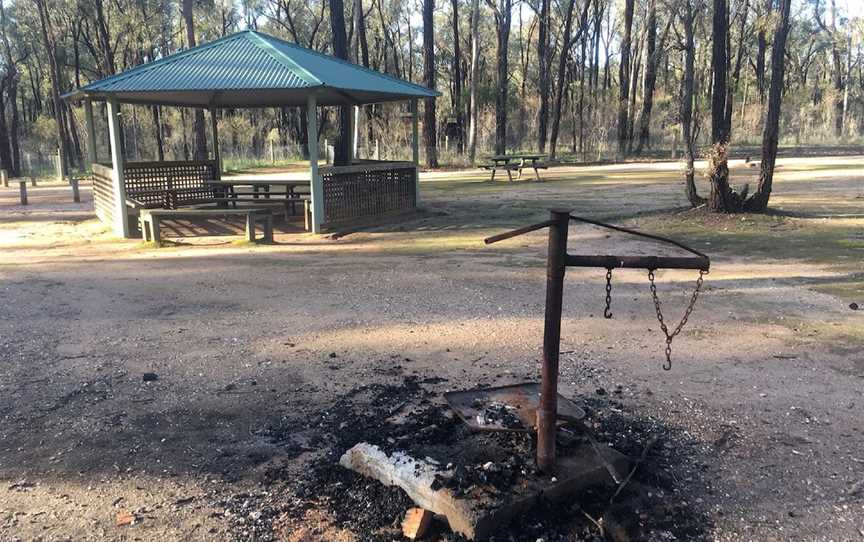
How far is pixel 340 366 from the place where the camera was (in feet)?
→ 15.3

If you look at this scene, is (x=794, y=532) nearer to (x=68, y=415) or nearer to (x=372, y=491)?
(x=372, y=491)

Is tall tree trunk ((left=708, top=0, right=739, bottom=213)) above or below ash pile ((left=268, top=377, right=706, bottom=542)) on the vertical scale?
above

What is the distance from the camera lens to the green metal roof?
10.7m

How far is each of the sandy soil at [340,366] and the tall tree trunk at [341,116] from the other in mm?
8077

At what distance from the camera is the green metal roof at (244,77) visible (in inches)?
422

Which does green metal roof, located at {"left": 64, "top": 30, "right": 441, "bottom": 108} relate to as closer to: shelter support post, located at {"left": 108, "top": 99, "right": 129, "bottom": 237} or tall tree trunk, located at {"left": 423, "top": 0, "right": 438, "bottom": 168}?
shelter support post, located at {"left": 108, "top": 99, "right": 129, "bottom": 237}

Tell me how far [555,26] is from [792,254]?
44.8 meters

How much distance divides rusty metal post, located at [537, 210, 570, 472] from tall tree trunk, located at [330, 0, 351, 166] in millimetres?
14016

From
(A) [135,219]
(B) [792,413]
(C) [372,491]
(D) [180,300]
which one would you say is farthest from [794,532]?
(A) [135,219]

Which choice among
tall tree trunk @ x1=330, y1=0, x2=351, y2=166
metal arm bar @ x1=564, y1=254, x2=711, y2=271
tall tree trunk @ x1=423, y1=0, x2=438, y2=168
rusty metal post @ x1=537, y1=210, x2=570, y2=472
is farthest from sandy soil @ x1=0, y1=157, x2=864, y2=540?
tall tree trunk @ x1=423, y1=0, x2=438, y2=168

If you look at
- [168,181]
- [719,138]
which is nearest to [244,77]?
[168,181]

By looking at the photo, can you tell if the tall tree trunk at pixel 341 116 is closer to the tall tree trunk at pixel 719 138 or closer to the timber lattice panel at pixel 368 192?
the timber lattice panel at pixel 368 192

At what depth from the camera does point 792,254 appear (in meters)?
8.65

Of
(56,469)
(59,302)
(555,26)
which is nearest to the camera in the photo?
(56,469)
